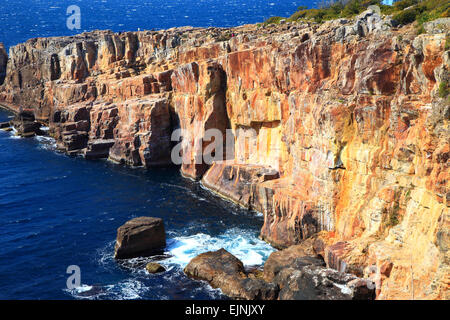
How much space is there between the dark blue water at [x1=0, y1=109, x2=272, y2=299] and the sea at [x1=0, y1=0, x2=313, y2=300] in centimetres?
10

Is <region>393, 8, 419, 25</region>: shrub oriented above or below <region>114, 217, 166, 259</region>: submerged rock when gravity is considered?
above

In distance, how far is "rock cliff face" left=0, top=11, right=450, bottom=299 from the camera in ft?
124

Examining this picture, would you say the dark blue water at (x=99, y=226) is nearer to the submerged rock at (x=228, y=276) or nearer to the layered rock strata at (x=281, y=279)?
the submerged rock at (x=228, y=276)

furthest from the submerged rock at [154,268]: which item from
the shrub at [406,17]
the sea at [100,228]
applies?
the shrub at [406,17]

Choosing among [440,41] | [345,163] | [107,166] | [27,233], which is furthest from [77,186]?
[440,41]

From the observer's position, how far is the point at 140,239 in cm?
5256

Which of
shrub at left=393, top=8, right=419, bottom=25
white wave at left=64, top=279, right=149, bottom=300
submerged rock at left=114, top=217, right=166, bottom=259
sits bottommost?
white wave at left=64, top=279, right=149, bottom=300

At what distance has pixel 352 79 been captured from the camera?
158 ft

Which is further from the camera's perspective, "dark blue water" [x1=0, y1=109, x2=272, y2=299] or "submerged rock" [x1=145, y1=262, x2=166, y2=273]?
"submerged rock" [x1=145, y1=262, x2=166, y2=273]

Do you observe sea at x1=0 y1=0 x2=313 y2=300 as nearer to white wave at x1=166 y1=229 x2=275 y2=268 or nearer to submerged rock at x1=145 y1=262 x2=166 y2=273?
white wave at x1=166 y1=229 x2=275 y2=268

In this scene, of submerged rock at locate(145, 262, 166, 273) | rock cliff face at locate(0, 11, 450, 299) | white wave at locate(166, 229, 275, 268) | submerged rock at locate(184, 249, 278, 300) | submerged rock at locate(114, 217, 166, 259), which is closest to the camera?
rock cliff face at locate(0, 11, 450, 299)

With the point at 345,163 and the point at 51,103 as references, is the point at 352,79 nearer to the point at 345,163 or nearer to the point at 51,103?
the point at 345,163

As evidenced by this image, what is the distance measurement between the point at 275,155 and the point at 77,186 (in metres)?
30.9

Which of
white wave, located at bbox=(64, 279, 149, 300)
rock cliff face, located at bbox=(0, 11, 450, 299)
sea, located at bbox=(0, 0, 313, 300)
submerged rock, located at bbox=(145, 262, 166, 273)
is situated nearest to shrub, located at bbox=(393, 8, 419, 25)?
rock cliff face, located at bbox=(0, 11, 450, 299)
